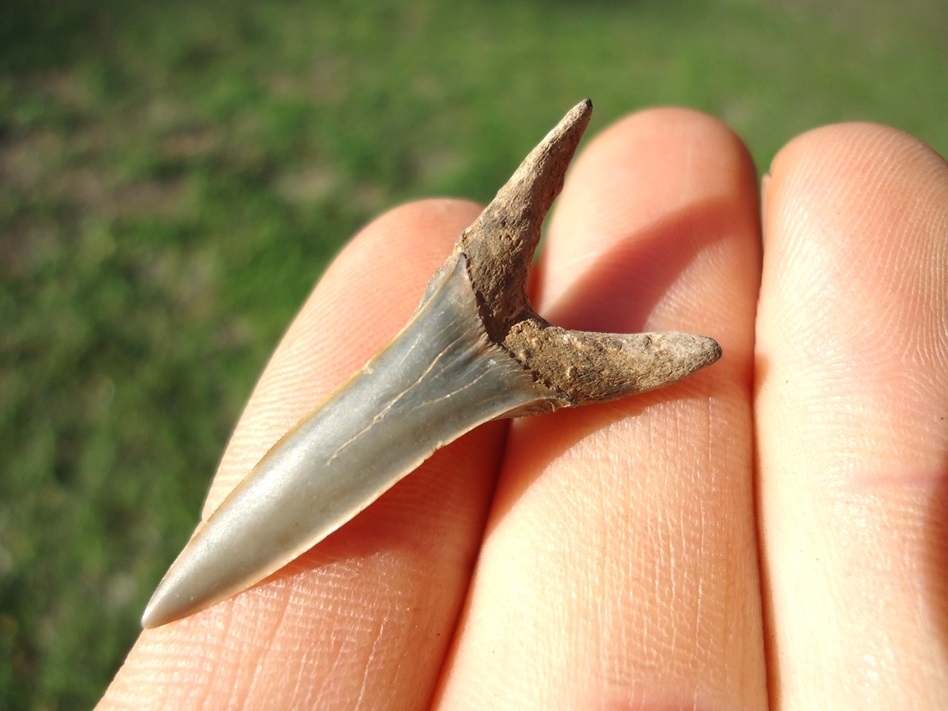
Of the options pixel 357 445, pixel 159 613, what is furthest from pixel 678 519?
pixel 159 613

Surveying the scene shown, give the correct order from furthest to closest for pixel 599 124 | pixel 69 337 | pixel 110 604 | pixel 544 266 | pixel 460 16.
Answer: pixel 460 16, pixel 599 124, pixel 69 337, pixel 110 604, pixel 544 266

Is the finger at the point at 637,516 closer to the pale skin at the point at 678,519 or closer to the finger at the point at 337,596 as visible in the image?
the pale skin at the point at 678,519

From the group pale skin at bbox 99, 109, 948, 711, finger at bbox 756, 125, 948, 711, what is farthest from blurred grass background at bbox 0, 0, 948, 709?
finger at bbox 756, 125, 948, 711

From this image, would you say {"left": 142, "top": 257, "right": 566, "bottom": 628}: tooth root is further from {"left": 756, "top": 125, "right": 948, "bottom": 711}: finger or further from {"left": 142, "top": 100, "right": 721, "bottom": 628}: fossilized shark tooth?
{"left": 756, "top": 125, "right": 948, "bottom": 711}: finger

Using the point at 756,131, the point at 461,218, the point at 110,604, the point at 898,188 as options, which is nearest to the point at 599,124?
the point at 756,131

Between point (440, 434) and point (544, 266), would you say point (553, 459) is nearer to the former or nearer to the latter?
point (440, 434)

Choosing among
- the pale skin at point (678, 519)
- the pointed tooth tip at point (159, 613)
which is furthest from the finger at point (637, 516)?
the pointed tooth tip at point (159, 613)

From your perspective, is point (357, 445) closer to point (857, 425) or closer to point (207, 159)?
point (857, 425)
